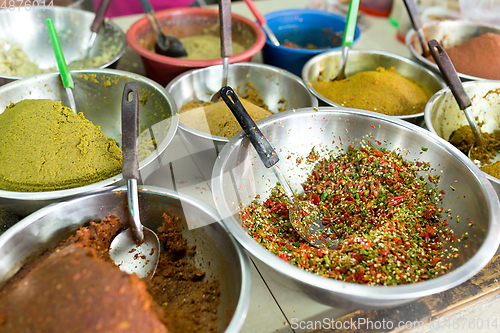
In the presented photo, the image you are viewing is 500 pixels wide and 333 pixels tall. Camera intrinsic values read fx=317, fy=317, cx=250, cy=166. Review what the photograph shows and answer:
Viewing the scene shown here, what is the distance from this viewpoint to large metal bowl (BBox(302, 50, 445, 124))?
5.18 feet

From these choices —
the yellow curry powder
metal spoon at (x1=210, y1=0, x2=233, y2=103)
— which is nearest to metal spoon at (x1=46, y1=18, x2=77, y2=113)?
the yellow curry powder

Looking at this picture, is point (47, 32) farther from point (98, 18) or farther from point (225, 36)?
point (225, 36)

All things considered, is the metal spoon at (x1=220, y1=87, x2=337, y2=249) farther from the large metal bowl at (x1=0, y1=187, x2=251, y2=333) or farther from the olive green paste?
the olive green paste

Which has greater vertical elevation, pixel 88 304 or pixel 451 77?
pixel 451 77

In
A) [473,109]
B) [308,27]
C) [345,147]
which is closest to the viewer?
[345,147]

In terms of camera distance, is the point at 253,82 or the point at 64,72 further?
the point at 253,82

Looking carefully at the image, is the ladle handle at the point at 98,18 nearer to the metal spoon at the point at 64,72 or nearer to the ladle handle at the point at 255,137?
the metal spoon at the point at 64,72

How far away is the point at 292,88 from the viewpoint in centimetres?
152

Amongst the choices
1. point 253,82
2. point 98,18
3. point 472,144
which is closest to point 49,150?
point 253,82

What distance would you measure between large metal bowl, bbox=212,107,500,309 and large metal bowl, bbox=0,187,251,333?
80 millimetres

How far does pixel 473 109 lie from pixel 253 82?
1.04m

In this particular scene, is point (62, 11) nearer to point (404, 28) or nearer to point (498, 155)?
point (404, 28)

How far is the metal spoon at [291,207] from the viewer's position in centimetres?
101

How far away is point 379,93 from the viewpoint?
1.45 meters
